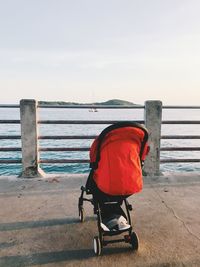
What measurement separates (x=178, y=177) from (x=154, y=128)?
1.09 meters

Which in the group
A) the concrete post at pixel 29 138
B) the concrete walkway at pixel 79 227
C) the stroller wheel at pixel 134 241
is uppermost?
the concrete post at pixel 29 138

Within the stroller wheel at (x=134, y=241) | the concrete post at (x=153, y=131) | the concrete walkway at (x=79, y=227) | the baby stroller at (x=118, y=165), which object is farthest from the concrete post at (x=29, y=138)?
the stroller wheel at (x=134, y=241)

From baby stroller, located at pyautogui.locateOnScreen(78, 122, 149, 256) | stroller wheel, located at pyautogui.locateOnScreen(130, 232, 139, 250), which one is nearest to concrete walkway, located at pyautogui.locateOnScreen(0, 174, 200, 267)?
stroller wheel, located at pyautogui.locateOnScreen(130, 232, 139, 250)

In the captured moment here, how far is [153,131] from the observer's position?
659 centimetres

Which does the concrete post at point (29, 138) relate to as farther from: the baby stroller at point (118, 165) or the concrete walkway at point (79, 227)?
the baby stroller at point (118, 165)

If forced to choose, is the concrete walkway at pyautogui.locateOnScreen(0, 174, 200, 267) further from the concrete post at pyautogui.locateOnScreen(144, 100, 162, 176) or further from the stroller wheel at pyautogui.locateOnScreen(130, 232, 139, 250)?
the concrete post at pyautogui.locateOnScreen(144, 100, 162, 176)

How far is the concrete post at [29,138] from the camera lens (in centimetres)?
625

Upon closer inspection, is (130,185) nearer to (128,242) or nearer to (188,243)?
(128,242)

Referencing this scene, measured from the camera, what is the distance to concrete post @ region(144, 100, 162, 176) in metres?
6.55

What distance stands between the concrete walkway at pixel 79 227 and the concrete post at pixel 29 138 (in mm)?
337

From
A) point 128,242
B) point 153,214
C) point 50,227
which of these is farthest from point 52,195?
point 128,242

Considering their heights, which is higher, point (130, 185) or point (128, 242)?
point (130, 185)

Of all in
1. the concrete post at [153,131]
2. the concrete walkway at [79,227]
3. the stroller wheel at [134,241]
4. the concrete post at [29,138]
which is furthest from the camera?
the concrete post at [153,131]

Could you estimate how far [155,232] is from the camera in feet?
13.0
